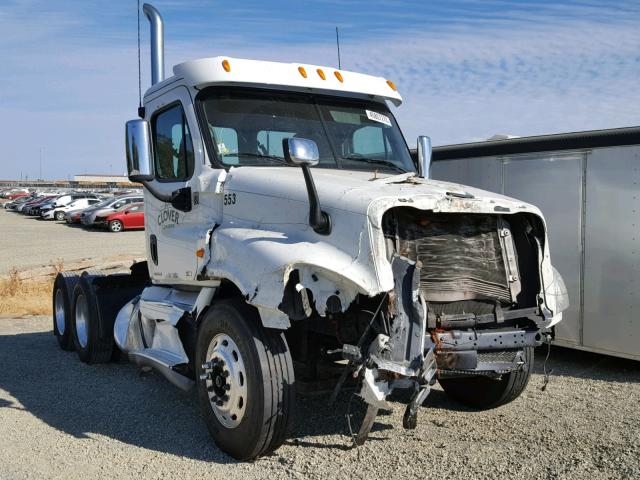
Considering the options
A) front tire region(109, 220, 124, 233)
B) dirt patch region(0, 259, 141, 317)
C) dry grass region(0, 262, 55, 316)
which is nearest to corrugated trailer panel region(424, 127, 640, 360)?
dirt patch region(0, 259, 141, 317)

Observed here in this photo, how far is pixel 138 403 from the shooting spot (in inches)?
238

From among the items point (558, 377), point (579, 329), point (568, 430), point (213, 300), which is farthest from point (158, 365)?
point (579, 329)

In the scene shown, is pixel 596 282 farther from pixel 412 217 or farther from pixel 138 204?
pixel 138 204

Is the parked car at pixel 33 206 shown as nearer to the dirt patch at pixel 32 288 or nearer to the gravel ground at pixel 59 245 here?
the gravel ground at pixel 59 245

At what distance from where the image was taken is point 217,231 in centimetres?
496

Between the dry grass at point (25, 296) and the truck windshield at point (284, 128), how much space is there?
23.4 ft

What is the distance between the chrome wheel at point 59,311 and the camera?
8406mm

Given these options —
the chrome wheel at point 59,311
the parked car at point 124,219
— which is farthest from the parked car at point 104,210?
the chrome wheel at point 59,311

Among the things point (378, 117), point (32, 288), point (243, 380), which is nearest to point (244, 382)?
point (243, 380)

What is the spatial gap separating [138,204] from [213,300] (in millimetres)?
30360

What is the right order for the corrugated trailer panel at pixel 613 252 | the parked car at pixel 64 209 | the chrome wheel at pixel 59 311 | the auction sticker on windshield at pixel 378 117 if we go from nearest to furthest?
the auction sticker on windshield at pixel 378 117 → the corrugated trailer panel at pixel 613 252 → the chrome wheel at pixel 59 311 → the parked car at pixel 64 209

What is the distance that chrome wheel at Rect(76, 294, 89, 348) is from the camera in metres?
7.52

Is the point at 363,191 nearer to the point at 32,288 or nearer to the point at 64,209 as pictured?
the point at 32,288

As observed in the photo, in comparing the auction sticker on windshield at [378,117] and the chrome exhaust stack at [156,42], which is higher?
the chrome exhaust stack at [156,42]
